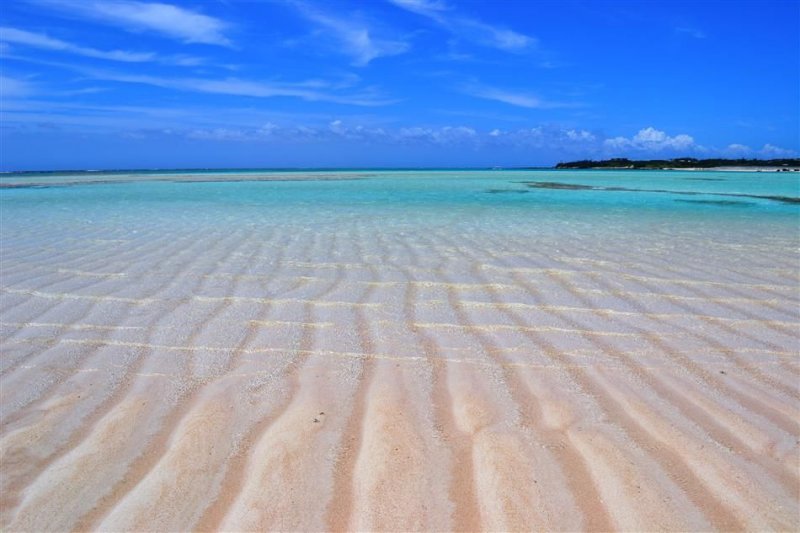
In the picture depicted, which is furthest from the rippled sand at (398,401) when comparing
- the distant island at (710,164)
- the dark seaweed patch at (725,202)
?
the distant island at (710,164)

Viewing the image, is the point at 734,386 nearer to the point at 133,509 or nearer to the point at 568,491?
the point at 568,491

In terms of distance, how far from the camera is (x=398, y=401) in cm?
271

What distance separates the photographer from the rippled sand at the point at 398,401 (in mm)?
1950

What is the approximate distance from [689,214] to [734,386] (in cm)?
1035

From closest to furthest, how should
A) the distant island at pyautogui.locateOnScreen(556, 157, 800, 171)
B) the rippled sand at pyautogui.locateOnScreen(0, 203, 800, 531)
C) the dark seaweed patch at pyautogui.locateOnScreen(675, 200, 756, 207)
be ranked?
the rippled sand at pyautogui.locateOnScreen(0, 203, 800, 531) < the dark seaweed patch at pyautogui.locateOnScreen(675, 200, 756, 207) < the distant island at pyautogui.locateOnScreen(556, 157, 800, 171)

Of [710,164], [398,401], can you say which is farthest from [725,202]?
[710,164]

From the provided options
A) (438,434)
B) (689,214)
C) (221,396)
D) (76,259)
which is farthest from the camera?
(689,214)

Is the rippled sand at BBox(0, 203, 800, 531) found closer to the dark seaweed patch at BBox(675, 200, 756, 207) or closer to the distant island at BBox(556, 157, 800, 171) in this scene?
the dark seaweed patch at BBox(675, 200, 756, 207)

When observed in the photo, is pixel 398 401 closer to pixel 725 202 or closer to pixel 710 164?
pixel 725 202

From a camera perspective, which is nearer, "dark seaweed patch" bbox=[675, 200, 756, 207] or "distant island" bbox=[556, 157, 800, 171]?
"dark seaweed patch" bbox=[675, 200, 756, 207]

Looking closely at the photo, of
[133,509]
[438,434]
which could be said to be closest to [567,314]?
[438,434]

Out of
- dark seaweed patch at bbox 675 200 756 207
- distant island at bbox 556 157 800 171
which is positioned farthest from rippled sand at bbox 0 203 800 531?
distant island at bbox 556 157 800 171

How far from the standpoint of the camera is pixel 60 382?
294cm

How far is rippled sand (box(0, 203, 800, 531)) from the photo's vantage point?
6.40 feet
